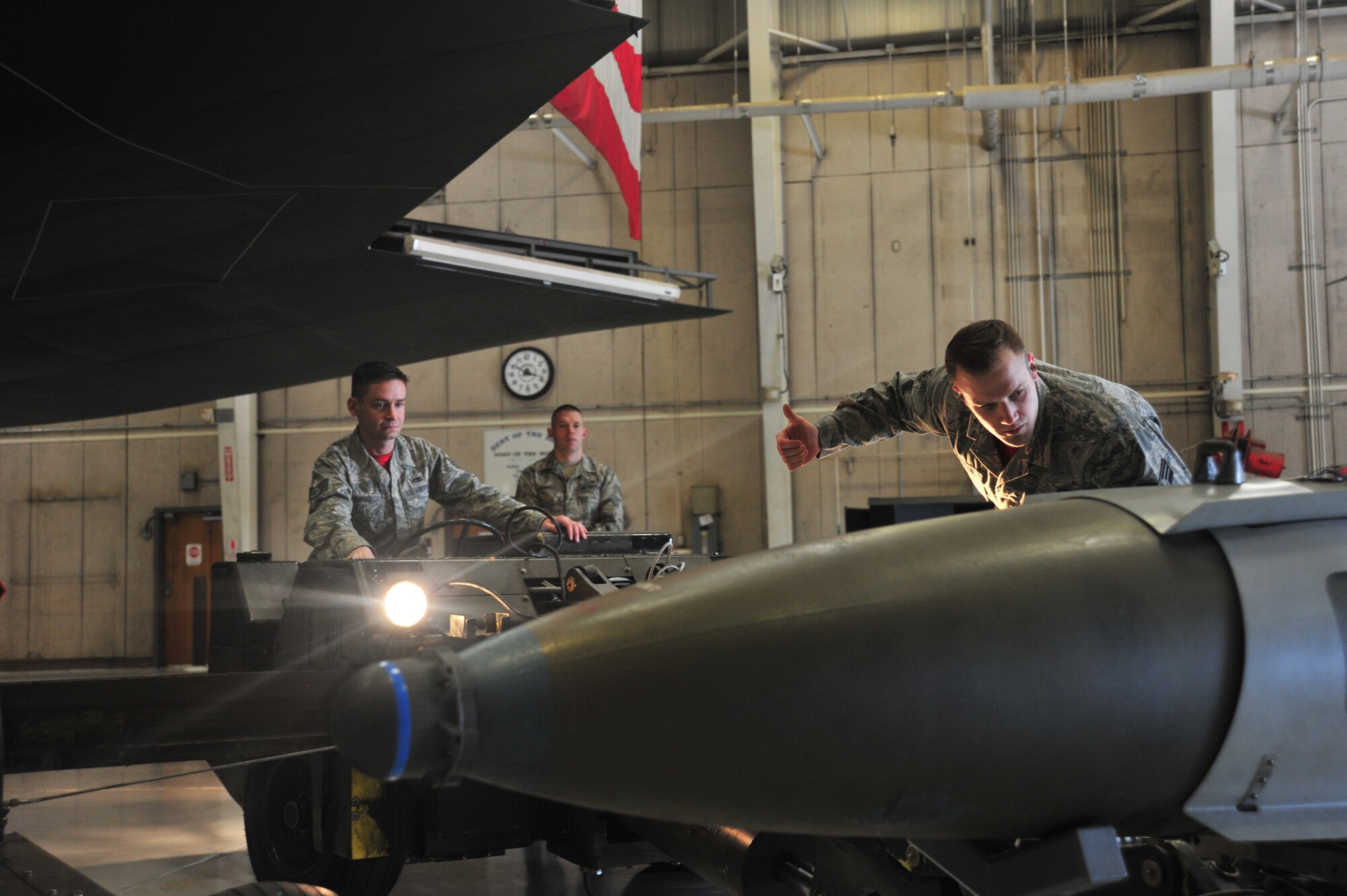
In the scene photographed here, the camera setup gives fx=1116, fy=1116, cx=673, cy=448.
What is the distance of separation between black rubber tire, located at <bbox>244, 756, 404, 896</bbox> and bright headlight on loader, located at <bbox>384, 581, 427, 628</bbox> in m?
0.93

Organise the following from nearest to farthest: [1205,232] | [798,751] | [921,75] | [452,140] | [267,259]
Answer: [798,751] → [452,140] → [267,259] → [1205,232] → [921,75]

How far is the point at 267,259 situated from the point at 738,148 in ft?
27.3

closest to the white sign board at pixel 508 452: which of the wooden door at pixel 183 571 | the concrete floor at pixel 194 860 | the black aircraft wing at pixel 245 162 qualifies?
the wooden door at pixel 183 571

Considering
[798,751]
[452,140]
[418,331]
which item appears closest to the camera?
[798,751]

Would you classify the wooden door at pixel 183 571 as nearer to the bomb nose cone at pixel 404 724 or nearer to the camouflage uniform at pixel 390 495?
the camouflage uniform at pixel 390 495

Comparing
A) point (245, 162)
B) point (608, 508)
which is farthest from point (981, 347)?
point (608, 508)

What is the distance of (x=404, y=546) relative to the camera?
3.83m

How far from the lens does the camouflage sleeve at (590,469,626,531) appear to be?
7164 millimetres

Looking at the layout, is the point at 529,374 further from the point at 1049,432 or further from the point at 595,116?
the point at 1049,432

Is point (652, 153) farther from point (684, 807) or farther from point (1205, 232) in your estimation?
point (684, 807)

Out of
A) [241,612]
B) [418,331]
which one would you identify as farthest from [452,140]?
[418,331]

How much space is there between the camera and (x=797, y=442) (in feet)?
9.14

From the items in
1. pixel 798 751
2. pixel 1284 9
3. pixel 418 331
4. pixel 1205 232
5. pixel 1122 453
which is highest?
pixel 1284 9

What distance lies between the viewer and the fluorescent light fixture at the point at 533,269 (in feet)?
20.0
